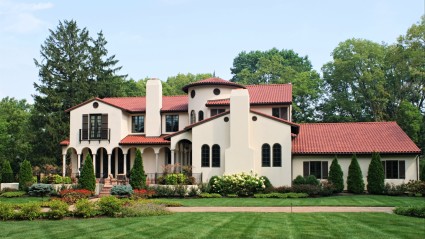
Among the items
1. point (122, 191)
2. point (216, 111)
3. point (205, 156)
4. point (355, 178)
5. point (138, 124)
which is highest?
point (216, 111)

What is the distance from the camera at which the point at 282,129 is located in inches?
1344

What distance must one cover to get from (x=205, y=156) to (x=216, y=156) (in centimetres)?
80

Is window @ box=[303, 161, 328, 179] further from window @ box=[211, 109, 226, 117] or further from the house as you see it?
window @ box=[211, 109, 226, 117]

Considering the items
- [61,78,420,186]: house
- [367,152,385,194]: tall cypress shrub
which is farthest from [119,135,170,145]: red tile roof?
[367,152,385,194]: tall cypress shrub

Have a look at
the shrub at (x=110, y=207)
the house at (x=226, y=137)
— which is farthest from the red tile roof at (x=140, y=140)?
the shrub at (x=110, y=207)

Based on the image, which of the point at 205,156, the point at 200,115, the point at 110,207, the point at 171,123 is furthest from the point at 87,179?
the point at 110,207

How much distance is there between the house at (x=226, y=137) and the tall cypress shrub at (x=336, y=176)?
117 centimetres

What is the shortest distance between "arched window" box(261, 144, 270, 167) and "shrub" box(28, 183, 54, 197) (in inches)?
580

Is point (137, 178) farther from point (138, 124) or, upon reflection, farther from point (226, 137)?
point (138, 124)

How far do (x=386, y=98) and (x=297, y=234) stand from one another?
4290 cm

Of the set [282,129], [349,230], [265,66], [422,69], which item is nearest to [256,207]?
[349,230]

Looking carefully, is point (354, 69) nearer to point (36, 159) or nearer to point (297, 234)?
point (36, 159)

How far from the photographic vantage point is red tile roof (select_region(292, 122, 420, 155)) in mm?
34281

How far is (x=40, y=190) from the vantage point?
33312 millimetres
